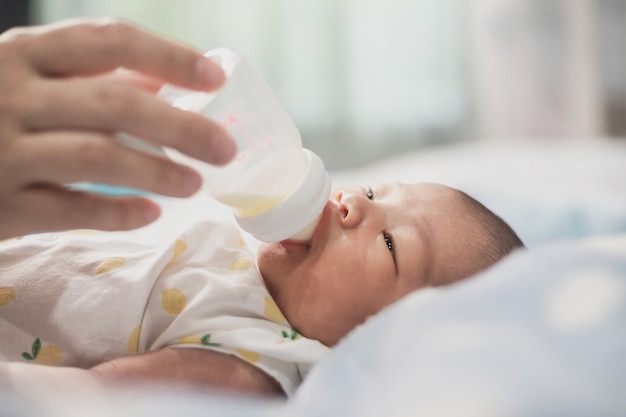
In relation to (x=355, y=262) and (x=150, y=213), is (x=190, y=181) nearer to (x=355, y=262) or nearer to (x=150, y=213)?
(x=150, y=213)

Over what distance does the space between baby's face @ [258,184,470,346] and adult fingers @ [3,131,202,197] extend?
37 cm

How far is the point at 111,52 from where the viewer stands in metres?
0.67

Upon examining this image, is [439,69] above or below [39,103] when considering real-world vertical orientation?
below

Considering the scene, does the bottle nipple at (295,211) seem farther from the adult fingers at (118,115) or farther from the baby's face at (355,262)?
the adult fingers at (118,115)

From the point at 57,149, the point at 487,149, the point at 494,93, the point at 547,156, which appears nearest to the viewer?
the point at 57,149

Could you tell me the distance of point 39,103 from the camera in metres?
0.64

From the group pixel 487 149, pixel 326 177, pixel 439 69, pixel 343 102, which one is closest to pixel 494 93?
pixel 439 69

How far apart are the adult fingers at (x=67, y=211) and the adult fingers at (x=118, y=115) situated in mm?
→ 66

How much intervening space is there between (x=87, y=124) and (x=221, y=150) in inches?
4.6

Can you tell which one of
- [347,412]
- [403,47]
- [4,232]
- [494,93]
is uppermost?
[4,232]

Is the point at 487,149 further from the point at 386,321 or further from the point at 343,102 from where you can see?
the point at 386,321

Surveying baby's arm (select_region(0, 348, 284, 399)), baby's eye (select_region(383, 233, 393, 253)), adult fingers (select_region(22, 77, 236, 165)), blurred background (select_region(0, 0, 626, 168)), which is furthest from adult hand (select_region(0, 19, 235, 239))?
blurred background (select_region(0, 0, 626, 168))

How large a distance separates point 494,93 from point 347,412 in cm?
246

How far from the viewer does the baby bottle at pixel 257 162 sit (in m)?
0.79
